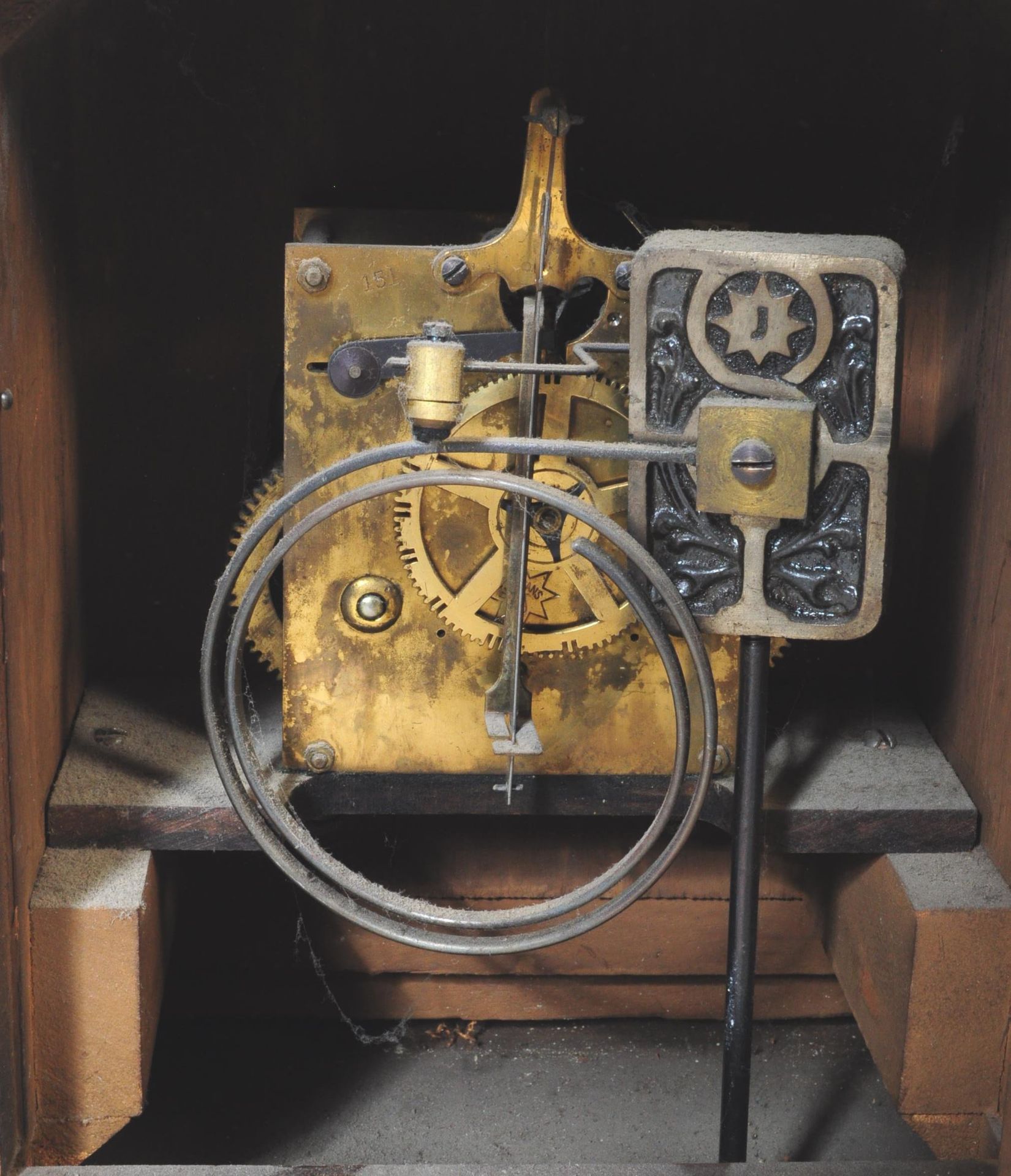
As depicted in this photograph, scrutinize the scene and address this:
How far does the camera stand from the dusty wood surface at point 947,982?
4.32 ft

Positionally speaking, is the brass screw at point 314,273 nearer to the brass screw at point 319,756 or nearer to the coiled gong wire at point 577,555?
the coiled gong wire at point 577,555

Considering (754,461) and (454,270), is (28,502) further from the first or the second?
(754,461)

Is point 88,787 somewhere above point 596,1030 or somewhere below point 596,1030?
above

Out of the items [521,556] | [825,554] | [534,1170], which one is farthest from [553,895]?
[825,554]

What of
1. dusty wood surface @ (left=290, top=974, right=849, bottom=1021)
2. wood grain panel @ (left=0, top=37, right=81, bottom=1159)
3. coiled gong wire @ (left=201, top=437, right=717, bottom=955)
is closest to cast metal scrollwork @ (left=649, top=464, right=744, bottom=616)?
coiled gong wire @ (left=201, top=437, right=717, bottom=955)

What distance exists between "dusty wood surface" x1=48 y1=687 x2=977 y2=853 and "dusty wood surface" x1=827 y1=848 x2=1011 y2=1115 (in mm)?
51

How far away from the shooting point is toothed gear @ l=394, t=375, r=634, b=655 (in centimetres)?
129

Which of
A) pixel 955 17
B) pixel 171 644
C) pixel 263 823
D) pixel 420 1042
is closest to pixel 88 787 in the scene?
pixel 263 823

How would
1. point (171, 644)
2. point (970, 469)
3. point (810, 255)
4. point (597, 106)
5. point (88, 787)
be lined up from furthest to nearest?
point (171, 644) < point (597, 106) < point (970, 469) < point (88, 787) < point (810, 255)

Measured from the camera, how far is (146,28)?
155 centimetres

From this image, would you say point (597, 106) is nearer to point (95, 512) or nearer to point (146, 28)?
point (146, 28)

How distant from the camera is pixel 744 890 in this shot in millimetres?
1249

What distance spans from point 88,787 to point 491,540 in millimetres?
441

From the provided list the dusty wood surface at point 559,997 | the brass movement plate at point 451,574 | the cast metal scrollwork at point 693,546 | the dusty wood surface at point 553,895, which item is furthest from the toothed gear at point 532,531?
the dusty wood surface at point 559,997
